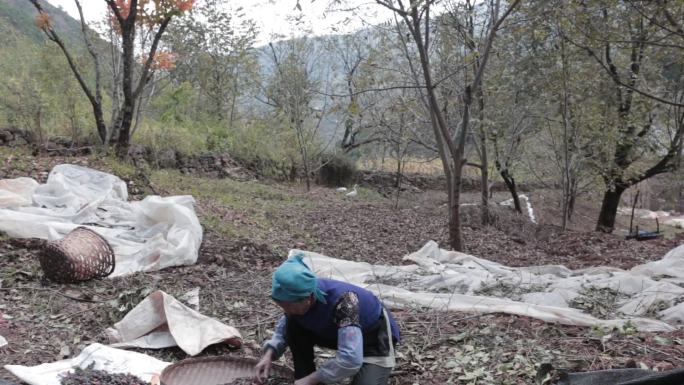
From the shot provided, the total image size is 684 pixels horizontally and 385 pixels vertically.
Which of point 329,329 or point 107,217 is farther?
point 107,217

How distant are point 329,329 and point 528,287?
236cm

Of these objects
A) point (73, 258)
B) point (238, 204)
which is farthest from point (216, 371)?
point (238, 204)

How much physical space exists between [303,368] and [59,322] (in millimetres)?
1730

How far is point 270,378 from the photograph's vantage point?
2477 millimetres

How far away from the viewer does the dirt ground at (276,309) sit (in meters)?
2.69

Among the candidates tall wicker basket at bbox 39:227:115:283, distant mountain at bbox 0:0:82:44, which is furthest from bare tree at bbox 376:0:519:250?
distant mountain at bbox 0:0:82:44

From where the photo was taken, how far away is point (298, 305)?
221cm

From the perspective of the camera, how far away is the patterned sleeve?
2246 mm

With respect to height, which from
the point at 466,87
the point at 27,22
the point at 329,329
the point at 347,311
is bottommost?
the point at 329,329

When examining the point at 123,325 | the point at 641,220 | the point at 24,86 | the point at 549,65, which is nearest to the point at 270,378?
the point at 123,325

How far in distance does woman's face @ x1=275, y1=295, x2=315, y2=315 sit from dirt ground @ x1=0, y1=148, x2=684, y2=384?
2.41 ft

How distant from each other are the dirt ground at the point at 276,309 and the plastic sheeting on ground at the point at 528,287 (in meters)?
0.16

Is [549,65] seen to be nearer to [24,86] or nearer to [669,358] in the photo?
[669,358]

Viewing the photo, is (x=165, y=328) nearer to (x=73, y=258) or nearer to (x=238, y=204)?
(x=73, y=258)
